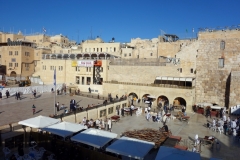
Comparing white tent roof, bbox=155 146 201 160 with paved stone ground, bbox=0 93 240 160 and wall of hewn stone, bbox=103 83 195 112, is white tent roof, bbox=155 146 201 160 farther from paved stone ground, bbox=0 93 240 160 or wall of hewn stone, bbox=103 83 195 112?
wall of hewn stone, bbox=103 83 195 112

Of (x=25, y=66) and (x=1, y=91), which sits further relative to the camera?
(x=25, y=66)

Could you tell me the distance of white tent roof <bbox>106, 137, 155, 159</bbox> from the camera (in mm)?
9762

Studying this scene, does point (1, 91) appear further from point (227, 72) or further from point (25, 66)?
point (227, 72)

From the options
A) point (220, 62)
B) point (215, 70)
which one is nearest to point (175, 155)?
point (215, 70)

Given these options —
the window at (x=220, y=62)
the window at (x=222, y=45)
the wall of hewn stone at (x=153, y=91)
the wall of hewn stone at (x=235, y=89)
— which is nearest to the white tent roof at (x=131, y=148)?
the wall of hewn stone at (x=153, y=91)

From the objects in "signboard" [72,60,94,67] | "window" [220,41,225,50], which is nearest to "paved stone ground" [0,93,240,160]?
"window" [220,41,225,50]

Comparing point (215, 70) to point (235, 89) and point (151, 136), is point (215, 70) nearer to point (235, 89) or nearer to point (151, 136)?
point (235, 89)

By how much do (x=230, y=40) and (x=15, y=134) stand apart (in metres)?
27.2

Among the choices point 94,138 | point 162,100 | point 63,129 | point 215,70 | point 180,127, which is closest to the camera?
point 94,138

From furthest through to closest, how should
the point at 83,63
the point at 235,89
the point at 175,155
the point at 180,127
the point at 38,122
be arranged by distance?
1. the point at 83,63
2. the point at 235,89
3. the point at 180,127
4. the point at 38,122
5. the point at 175,155

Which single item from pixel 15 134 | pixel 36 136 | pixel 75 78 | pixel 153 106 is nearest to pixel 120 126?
pixel 36 136

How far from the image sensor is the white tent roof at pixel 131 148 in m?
9.76

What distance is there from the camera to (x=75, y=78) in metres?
40.4

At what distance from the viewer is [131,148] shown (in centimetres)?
1009
